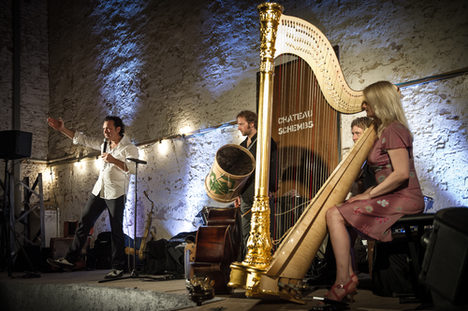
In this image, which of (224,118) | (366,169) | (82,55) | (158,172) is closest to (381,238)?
(366,169)

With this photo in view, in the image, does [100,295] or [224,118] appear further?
[224,118]

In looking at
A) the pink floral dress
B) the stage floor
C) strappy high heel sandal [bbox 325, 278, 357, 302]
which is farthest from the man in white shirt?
the pink floral dress

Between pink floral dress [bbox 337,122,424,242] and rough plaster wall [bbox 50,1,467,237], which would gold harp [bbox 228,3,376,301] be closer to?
pink floral dress [bbox 337,122,424,242]

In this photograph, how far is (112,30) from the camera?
25.4 feet

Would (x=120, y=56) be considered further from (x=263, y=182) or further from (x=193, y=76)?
(x=263, y=182)

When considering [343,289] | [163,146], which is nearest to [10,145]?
[163,146]

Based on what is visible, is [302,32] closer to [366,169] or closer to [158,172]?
[366,169]

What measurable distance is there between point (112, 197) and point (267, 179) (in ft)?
8.76

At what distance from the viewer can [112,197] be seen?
15.5ft

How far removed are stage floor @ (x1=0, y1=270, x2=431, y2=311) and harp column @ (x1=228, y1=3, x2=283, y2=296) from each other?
23cm

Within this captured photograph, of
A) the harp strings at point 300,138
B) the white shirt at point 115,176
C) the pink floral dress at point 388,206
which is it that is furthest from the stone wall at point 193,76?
the pink floral dress at point 388,206

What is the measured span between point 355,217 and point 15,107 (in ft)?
25.9

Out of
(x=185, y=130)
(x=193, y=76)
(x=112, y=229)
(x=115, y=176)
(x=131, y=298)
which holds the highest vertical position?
(x=193, y=76)

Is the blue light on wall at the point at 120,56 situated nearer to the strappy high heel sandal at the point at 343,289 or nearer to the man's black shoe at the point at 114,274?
the man's black shoe at the point at 114,274
